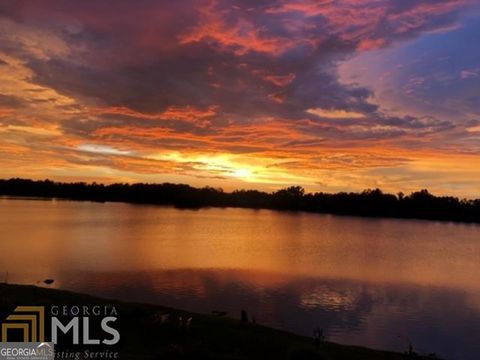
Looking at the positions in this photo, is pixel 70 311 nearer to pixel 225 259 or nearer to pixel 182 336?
pixel 182 336

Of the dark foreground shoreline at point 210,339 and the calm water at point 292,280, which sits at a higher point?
the dark foreground shoreline at point 210,339

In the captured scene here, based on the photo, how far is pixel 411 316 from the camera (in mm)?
37219

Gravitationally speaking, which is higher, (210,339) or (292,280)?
(210,339)

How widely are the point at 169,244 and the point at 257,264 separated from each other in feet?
80.1

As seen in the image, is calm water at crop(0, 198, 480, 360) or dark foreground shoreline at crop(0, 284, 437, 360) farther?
calm water at crop(0, 198, 480, 360)

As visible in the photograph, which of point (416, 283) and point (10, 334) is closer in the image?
point (10, 334)

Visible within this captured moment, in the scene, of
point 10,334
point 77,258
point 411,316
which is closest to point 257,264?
point 77,258

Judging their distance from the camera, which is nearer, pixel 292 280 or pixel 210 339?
pixel 210 339

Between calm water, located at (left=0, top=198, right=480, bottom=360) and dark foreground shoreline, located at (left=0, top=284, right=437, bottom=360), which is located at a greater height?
dark foreground shoreline, located at (left=0, top=284, right=437, bottom=360)

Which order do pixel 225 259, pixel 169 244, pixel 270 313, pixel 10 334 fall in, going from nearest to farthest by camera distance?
pixel 10 334 → pixel 270 313 → pixel 225 259 → pixel 169 244

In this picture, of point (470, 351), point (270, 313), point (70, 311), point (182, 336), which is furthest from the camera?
point (270, 313)

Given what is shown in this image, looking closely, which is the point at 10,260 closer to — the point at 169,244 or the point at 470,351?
the point at 169,244

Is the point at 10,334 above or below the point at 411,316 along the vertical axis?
above

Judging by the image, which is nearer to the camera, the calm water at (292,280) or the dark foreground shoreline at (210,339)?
the dark foreground shoreline at (210,339)
